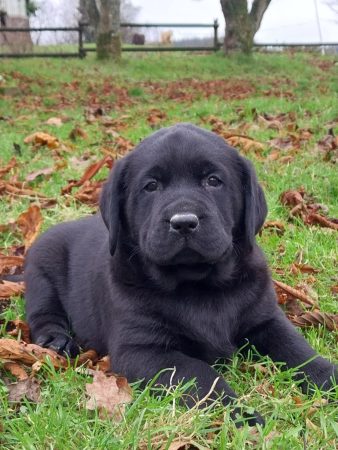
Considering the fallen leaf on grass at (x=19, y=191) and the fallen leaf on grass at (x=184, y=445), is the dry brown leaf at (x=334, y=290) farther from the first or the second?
the fallen leaf on grass at (x=19, y=191)

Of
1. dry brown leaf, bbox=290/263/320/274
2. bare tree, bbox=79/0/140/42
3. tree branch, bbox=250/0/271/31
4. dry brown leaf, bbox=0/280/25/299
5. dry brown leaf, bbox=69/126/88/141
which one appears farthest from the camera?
bare tree, bbox=79/0/140/42

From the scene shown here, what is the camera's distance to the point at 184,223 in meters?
2.52

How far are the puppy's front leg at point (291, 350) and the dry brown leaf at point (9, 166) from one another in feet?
12.1

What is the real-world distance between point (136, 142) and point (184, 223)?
481 cm

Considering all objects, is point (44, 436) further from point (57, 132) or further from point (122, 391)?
point (57, 132)

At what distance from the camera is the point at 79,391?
8.20ft

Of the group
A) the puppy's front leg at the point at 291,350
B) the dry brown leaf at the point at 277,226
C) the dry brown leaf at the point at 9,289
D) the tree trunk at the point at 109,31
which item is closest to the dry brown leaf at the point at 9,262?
the dry brown leaf at the point at 9,289

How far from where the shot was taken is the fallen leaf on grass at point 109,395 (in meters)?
2.24

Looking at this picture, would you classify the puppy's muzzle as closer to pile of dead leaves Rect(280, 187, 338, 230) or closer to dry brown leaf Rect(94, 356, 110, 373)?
dry brown leaf Rect(94, 356, 110, 373)

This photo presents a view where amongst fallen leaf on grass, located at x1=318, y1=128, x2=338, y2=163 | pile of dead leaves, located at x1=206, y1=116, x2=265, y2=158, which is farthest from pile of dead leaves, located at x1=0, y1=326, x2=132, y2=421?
fallen leaf on grass, located at x1=318, y1=128, x2=338, y2=163

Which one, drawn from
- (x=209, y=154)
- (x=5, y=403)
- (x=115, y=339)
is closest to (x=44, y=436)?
(x=5, y=403)

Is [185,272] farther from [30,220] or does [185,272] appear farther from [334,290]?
[30,220]

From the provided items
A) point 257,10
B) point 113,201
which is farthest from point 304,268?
point 257,10

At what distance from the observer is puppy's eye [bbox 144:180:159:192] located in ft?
9.41
